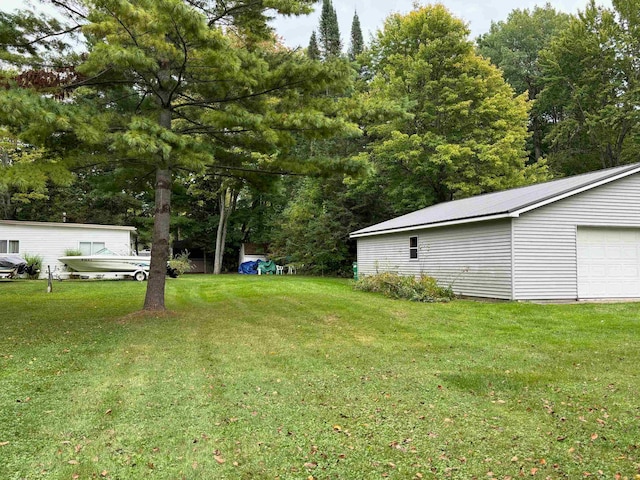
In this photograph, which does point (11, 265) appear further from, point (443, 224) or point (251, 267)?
point (443, 224)

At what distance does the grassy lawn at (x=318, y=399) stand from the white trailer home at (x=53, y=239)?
13424 millimetres

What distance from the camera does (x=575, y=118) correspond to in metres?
27.8

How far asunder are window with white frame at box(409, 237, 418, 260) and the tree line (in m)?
3.53

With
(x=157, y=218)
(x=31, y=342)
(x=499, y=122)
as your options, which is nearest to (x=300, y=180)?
(x=499, y=122)

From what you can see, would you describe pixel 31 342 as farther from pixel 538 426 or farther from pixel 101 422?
pixel 538 426

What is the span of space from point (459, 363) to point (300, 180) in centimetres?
2649

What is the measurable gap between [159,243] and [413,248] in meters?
9.32

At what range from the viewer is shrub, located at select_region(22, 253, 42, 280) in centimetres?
1911

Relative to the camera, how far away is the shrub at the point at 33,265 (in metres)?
19.1

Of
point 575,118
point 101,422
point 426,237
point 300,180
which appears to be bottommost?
point 101,422

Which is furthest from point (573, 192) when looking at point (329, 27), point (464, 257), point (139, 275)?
point (329, 27)

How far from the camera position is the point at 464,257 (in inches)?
508

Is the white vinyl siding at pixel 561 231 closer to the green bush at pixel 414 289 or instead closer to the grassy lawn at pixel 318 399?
→ the green bush at pixel 414 289

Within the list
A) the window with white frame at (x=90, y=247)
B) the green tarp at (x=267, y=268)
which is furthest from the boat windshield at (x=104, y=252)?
the green tarp at (x=267, y=268)
